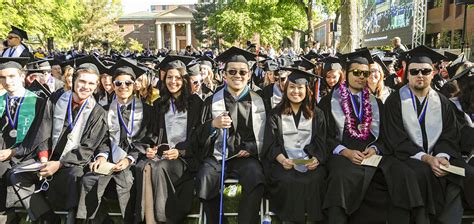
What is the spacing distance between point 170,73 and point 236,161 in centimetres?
135

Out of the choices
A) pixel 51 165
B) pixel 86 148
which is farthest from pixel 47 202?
pixel 86 148

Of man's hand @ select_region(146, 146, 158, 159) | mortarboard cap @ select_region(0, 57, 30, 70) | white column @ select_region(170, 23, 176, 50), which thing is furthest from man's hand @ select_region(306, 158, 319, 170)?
white column @ select_region(170, 23, 176, 50)

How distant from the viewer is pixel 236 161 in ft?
15.3

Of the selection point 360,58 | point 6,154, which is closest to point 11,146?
point 6,154

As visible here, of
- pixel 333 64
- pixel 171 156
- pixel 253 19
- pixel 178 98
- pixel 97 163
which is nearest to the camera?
pixel 97 163

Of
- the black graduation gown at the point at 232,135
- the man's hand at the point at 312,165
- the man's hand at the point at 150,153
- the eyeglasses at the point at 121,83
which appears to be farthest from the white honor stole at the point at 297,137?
the eyeglasses at the point at 121,83

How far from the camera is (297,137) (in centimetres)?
461

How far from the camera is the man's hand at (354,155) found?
4254mm

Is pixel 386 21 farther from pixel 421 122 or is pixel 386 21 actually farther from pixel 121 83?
pixel 121 83

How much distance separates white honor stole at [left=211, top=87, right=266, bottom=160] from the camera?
4.68 meters

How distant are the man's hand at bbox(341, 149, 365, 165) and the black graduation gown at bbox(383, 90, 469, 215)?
15.9 inches

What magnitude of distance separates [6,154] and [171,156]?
1.87 meters

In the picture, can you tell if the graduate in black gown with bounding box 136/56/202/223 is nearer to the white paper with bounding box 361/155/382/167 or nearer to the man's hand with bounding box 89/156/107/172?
the man's hand with bounding box 89/156/107/172

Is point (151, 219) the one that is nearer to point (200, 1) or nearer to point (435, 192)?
point (435, 192)
